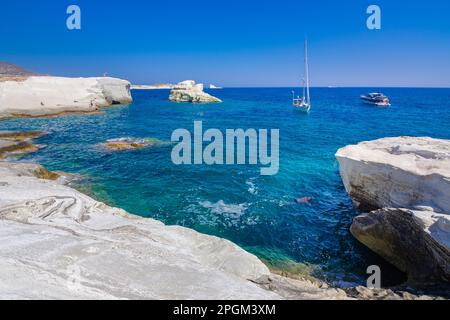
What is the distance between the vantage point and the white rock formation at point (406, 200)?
38.2 feet

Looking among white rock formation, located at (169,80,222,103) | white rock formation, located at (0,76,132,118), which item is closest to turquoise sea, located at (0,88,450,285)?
white rock formation, located at (0,76,132,118)

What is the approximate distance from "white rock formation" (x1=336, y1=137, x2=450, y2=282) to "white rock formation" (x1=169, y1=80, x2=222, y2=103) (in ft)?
297

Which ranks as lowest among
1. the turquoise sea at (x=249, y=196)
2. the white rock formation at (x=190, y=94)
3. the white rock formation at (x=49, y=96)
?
the turquoise sea at (x=249, y=196)

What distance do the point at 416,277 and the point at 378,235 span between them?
103 inches

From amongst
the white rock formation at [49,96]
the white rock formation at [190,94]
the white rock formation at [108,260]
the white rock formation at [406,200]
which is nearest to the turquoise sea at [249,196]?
the white rock formation at [406,200]

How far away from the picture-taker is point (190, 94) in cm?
10656

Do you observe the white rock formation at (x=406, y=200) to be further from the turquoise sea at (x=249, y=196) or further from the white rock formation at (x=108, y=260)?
the white rock formation at (x=108, y=260)

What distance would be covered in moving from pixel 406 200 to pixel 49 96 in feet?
218

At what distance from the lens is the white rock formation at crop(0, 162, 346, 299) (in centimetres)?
722

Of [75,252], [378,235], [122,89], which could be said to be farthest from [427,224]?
[122,89]

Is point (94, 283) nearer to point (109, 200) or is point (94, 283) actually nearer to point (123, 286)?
point (123, 286)

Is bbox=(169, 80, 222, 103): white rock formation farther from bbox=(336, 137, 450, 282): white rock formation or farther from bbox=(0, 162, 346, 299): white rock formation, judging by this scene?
bbox=(0, 162, 346, 299): white rock formation

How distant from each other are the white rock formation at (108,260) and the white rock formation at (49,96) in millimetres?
52427

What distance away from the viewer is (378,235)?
14.7m
